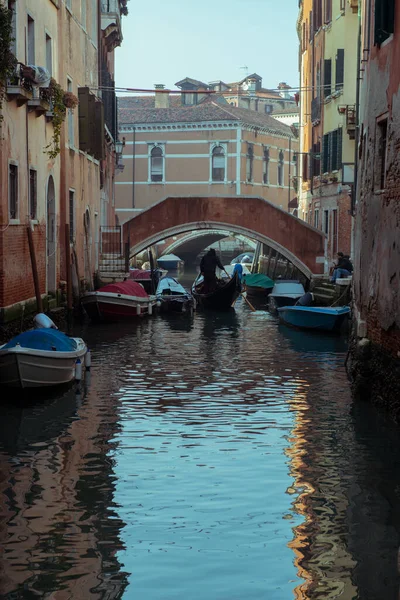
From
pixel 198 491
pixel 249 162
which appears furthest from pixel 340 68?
pixel 249 162

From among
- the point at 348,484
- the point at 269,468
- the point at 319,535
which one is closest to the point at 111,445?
the point at 269,468

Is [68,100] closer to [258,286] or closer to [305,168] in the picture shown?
[258,286]

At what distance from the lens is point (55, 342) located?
11477mm

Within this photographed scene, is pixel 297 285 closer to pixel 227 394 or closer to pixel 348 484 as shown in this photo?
pixel 227 394

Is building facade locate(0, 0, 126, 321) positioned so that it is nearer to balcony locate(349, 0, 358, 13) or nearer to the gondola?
the gondola

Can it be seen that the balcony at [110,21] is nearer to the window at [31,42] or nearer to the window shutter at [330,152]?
the window shutter at [330,152]

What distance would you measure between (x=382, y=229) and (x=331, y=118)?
1455 centimetres

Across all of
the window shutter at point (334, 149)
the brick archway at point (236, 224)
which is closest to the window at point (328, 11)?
the window shutter at point (334, 149)

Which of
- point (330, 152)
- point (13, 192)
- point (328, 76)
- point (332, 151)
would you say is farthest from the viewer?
point (328, 76)

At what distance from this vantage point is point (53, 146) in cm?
1741

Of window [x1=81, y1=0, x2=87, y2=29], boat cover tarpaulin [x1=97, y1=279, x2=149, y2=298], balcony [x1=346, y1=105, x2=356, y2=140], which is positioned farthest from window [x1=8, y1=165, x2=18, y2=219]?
balcony [x1=346, y1=105, x2=356, y2=140]

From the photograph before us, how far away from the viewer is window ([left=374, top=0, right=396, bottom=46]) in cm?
1066

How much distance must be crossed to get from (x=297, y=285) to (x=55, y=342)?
14.0m

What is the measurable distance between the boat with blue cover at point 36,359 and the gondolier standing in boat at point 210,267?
1334 cm
